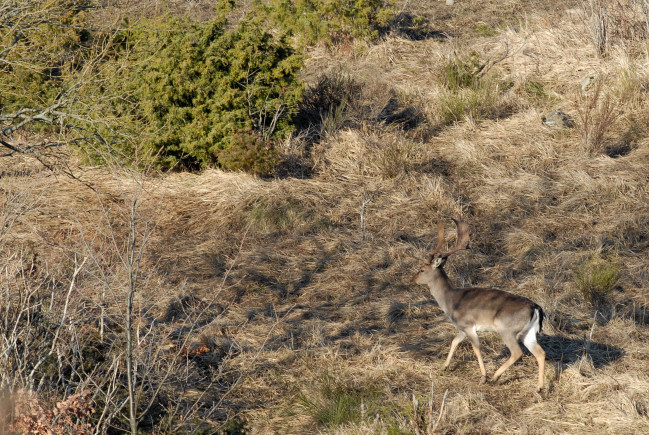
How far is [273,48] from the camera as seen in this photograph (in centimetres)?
1067

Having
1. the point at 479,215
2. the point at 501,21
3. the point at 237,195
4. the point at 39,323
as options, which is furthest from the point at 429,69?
the point at 39,323

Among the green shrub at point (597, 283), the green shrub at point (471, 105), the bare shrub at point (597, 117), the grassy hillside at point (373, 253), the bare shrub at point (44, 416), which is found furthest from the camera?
the green shrub at point (471, 105)

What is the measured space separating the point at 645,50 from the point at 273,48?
258 inches

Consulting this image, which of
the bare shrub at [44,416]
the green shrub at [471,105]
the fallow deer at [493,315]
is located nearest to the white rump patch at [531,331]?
the fallow deer at [493,315]

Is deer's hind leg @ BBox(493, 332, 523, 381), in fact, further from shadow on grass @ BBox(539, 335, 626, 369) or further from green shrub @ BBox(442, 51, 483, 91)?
green shrub @ BBox(442, 51, 483, 91)

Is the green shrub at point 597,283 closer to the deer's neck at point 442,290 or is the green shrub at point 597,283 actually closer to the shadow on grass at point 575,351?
the shadow on grass at point 575,351

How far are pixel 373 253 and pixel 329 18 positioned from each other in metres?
7.16

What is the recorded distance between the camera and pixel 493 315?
231 inches

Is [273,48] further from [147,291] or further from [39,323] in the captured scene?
[39,323]

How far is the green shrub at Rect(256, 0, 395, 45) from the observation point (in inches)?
538

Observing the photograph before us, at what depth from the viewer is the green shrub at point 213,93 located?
9906 mm

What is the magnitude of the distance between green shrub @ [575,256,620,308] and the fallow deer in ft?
6.05

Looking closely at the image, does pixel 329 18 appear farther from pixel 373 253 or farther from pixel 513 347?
pixel 513 347

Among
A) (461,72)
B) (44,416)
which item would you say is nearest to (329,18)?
(461,72)
